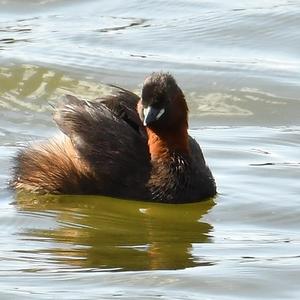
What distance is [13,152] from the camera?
445 inches

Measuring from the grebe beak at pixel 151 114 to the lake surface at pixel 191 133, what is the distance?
1.97ft

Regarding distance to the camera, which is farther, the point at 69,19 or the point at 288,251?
the point at 69,19

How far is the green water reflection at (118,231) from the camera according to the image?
8.38 meters

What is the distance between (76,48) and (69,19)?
159 cm

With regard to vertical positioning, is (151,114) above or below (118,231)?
above

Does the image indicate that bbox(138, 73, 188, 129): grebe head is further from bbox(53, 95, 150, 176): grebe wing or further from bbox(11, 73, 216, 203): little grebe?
bbox(53, 95, 150, 176): grebe wing

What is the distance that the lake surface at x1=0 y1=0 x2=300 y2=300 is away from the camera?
7.89 m

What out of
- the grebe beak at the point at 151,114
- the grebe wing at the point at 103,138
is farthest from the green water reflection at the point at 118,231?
the grebe beak at the point at 151,114

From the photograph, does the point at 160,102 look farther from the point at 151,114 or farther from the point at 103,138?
the point at 103,138

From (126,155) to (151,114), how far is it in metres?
0.36

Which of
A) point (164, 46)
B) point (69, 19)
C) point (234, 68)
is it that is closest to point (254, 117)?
point (234, 68)

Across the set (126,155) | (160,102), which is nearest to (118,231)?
(126,155)

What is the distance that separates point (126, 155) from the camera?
33.9 feet

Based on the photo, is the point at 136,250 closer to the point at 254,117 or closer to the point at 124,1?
the point at 254,117
